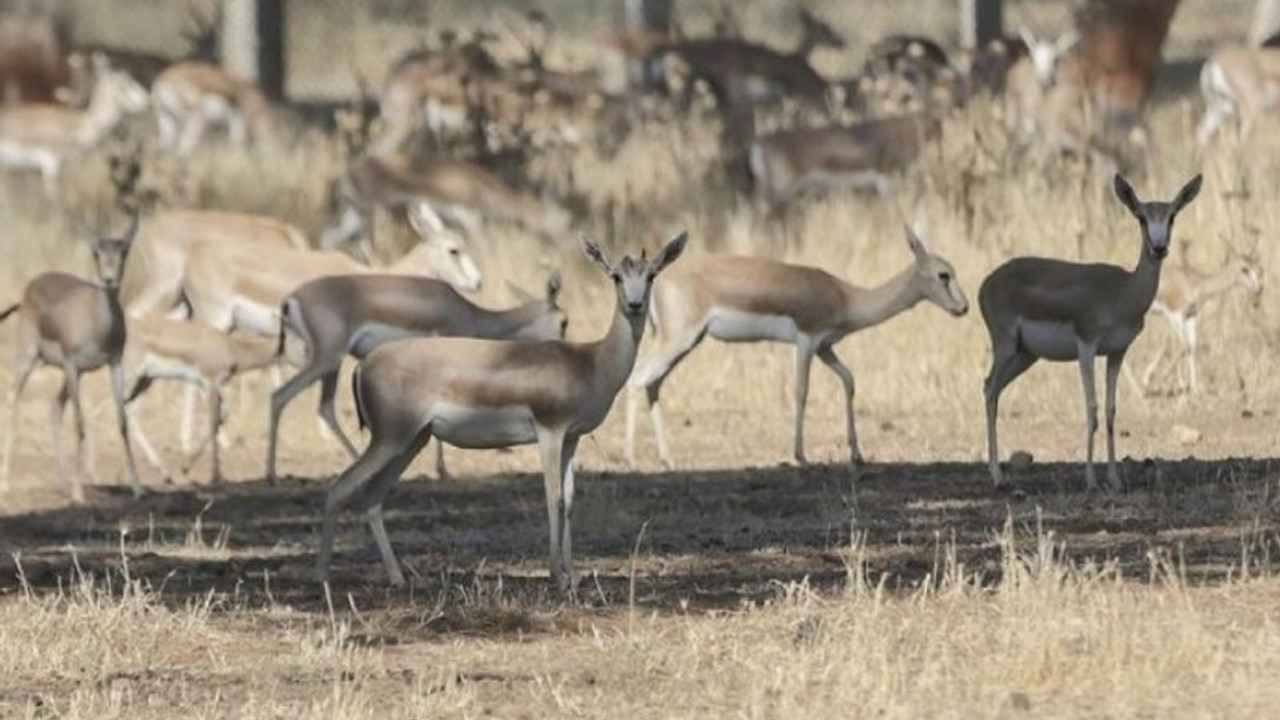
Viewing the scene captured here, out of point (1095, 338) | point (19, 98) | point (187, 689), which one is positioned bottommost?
point (187, 689)

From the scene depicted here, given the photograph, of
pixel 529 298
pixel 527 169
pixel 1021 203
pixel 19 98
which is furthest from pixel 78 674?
pixel 19 98

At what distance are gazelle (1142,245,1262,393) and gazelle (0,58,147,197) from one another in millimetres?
10701

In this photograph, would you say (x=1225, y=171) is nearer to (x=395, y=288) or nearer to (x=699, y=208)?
(x=699, y=208)

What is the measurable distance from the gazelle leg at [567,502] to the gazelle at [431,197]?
9694mm

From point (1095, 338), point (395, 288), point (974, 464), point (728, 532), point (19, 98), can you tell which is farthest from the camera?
point (19, 98)

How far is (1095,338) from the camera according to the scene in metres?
12.2

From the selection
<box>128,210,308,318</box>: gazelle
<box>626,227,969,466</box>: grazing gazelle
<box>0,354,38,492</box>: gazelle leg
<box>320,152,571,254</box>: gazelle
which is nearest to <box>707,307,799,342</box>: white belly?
<box>626,227,969,466</box>: grazing gazelle

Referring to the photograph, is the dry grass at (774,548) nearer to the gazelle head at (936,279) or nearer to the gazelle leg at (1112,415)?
the gazelle leg at (1112,415)

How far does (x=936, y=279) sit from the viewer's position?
46.9 feet

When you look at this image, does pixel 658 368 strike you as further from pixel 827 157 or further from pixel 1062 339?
pixel 827 157

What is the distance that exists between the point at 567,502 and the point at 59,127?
15.0 metres

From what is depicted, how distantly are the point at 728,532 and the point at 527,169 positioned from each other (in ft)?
35.0

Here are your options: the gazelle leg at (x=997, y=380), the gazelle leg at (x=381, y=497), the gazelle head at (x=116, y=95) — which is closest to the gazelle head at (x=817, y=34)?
the gazelle head at (x=116, y=95)

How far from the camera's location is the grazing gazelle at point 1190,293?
1513 centimetres
